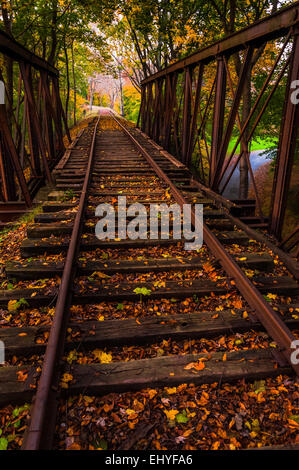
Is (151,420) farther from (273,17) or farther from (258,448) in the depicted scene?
(273,17)

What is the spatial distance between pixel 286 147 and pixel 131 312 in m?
3.14

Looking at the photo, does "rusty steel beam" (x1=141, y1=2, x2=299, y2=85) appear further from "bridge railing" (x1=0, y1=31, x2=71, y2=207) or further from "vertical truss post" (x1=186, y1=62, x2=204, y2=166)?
"bridge railing" (x1=0, y1=31, x2=71, y2=207)

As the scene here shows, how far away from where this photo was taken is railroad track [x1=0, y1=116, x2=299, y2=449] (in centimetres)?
217

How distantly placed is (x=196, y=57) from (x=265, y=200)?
10459 mm

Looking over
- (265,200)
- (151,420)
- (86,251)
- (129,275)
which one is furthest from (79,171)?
(265,200)

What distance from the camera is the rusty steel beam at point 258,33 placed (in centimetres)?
360

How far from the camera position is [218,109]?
5859mm

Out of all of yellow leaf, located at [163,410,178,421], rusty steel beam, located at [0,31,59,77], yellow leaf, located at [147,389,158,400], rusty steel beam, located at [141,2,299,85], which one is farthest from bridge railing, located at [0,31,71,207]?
yellow leaf, located at [163,410,178,421]

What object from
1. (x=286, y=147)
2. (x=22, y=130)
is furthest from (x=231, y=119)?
(x=22, y=130)

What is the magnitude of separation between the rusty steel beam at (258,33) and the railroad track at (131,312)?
9.25ft

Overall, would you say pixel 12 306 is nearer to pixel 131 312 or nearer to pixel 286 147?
pixel 131 312

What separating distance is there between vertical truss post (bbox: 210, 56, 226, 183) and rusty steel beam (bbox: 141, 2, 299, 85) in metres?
0.28

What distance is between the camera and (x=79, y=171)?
721 centimetres

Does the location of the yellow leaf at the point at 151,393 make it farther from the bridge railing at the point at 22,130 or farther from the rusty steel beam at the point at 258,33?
the bridge railing at the point at 22,130
